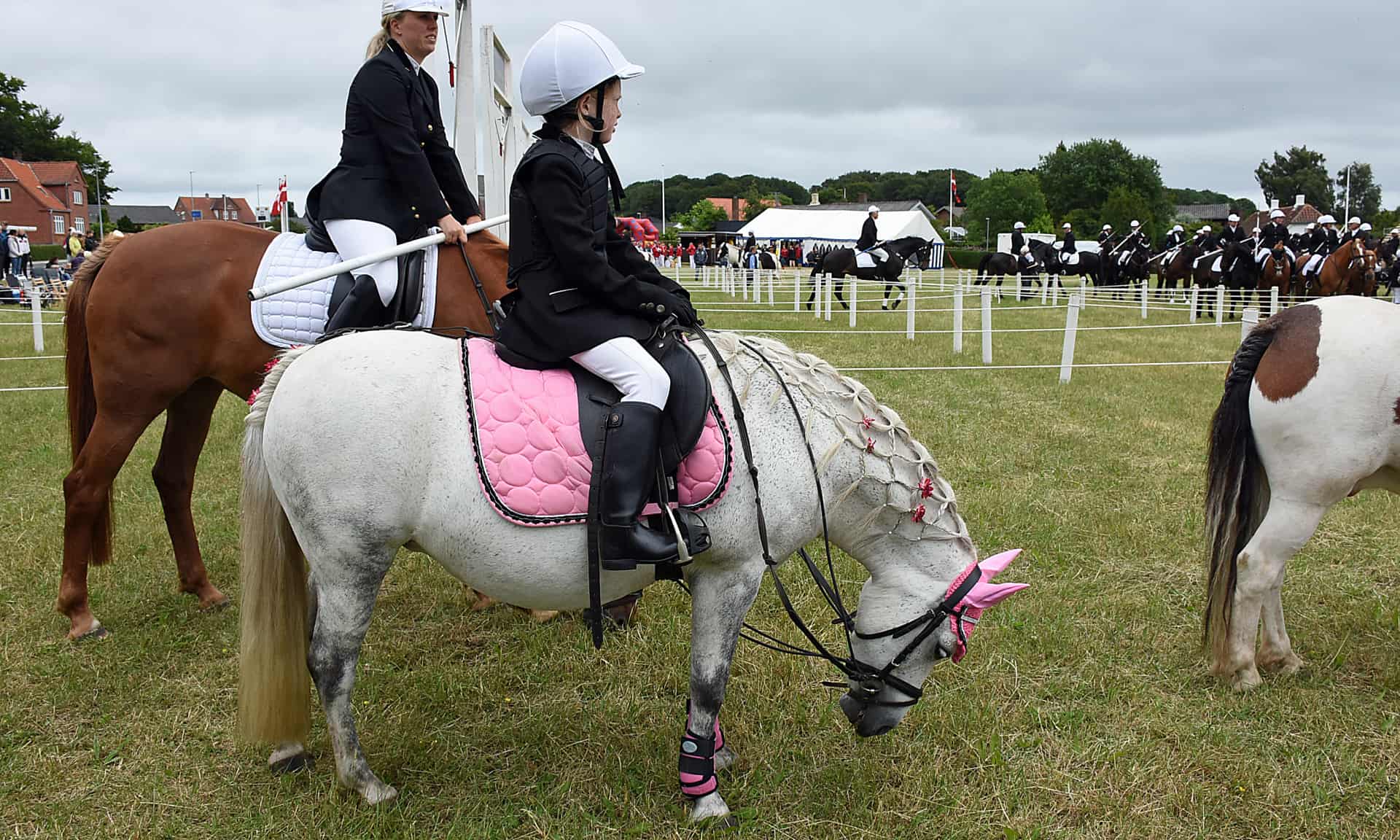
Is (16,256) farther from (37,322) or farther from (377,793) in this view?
(377,793)

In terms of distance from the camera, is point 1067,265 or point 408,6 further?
point 1067,265

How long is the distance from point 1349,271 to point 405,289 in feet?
66.7

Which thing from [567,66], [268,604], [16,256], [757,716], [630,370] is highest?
[16,256]

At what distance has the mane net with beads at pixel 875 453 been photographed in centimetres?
283

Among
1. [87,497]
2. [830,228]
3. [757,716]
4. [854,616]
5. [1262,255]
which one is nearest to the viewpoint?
[854,616]

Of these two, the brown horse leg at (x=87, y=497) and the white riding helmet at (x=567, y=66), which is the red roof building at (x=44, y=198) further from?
the white riding helmet at (x=567, y=66)

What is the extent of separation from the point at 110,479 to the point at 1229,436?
4.90 meters

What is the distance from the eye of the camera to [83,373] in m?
4.29

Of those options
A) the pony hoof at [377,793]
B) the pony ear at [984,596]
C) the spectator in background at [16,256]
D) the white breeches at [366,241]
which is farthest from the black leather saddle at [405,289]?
the spectator in background at [16,256]

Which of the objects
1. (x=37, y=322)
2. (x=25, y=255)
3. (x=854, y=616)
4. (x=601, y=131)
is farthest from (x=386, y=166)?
(x=25, y=255)

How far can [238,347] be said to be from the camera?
13.3 feet

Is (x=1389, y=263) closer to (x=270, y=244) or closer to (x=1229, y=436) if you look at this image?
(x=1229, y=436)

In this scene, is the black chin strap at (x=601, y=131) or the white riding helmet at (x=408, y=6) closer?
the black chin strap at (x=601, y=131)

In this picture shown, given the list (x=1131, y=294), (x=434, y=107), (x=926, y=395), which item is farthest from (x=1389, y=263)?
(x=434, y=107)
